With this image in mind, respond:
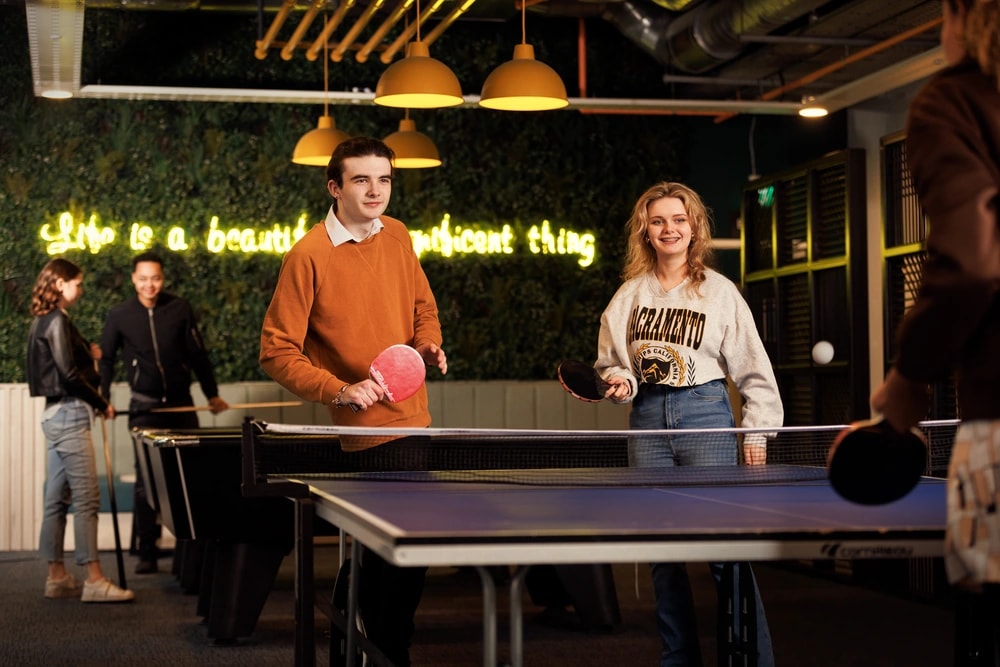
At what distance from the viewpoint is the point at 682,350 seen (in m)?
4.07

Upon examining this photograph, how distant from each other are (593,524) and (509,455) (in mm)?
3835

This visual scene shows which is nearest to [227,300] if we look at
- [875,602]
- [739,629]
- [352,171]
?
[875,602]

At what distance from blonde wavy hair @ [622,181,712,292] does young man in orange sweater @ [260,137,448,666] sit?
81 centimetres

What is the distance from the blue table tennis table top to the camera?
199 centimetres

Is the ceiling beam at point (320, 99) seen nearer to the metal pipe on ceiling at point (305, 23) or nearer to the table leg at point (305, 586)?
the metal pipe on ceiling at point (305, 23)

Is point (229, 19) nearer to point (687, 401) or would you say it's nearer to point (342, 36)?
point (342, 36)

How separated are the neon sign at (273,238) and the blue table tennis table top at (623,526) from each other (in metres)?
6.86

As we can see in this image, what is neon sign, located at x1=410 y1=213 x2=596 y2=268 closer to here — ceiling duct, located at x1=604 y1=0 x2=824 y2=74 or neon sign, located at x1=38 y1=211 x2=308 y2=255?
neon sign, located at x1=38 y1=211 x2=308 y2=255

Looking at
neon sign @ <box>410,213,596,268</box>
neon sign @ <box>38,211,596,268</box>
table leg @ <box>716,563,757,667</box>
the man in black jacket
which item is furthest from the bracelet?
neon sign @ <box>410,213,596,268</box>

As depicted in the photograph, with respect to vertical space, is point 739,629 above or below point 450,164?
below

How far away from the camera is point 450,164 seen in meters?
9.80

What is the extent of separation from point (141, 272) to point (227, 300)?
182 cm

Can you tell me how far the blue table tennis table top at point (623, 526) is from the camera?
1.99 metres

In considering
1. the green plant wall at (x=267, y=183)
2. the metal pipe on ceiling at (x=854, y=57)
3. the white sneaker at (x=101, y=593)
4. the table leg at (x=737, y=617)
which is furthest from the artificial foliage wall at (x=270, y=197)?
the table leg at (x=737, y=617)
